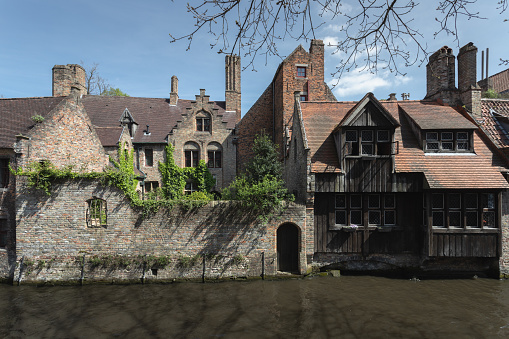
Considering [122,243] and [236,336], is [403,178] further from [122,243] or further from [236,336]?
[122,243]

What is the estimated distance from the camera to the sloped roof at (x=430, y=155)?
11.4m

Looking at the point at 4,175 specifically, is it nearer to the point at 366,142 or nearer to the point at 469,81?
the point at 366,142

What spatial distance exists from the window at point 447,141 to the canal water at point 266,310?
6005 mm

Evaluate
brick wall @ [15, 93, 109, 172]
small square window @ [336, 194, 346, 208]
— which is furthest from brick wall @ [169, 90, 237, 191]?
small square window @ [336, 194, 346, 208]

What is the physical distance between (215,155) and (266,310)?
1521 cm

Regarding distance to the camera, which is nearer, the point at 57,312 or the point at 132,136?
the point at 57,312

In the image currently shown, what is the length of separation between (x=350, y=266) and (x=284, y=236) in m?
3.46

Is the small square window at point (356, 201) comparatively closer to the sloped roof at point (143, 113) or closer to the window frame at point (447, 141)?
the window frame at point (447, 141)

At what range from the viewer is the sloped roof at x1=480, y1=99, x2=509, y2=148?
12852 millimetres

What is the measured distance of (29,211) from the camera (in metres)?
11.8

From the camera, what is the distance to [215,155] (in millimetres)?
22406

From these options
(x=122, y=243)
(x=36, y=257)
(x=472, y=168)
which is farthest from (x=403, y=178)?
(x=36, y=257)

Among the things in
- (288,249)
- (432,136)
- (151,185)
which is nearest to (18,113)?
(151,185)

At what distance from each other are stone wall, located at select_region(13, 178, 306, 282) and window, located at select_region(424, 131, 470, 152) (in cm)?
724
